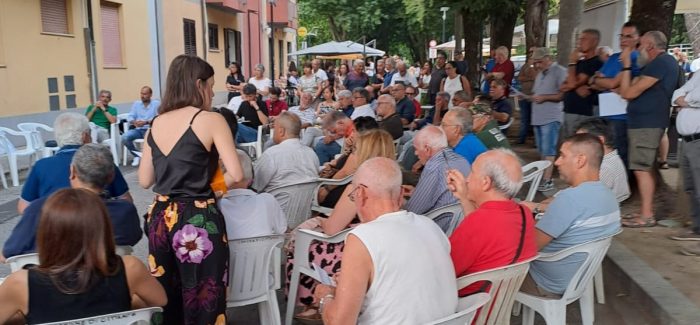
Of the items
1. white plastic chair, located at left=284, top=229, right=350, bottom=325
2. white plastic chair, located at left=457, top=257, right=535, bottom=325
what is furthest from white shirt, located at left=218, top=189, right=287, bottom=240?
white plastic chair, located at left=457, top=257, right=535, bottom=325

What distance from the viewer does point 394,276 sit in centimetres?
221

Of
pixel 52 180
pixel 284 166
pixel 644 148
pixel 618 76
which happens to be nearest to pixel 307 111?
pixel 618 76

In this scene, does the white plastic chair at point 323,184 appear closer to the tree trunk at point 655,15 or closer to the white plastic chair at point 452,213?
the white plastic chair at point 452,213

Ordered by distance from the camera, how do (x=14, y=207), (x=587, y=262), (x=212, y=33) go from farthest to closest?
(x=212, y=33)
(x=14, y=207)
(x=587, y=262)

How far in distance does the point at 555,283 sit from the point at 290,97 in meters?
Result: 18.1

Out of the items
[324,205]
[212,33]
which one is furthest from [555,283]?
[212,33]

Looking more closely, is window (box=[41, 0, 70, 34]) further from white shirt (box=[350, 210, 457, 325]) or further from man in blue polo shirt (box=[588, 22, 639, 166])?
white shirt (box=[350, 210, 457, 325])

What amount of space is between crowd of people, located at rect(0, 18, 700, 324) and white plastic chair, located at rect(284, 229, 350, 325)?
0.17 ft

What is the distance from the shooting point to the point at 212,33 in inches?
912

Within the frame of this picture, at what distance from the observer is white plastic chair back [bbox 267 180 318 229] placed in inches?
178

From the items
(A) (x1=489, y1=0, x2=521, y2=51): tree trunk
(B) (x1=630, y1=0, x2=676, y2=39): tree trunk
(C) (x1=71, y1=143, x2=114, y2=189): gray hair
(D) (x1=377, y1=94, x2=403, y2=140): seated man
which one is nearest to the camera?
(C) (x1=71, y1=143, x2=114, y2=189): gray hair

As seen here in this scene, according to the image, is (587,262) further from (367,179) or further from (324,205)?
(324,205)

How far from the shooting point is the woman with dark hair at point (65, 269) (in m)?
2.22

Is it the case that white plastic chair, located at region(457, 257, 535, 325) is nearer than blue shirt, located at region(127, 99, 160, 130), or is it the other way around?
white plastic chair, located at region(457, 257, 535, 325)
